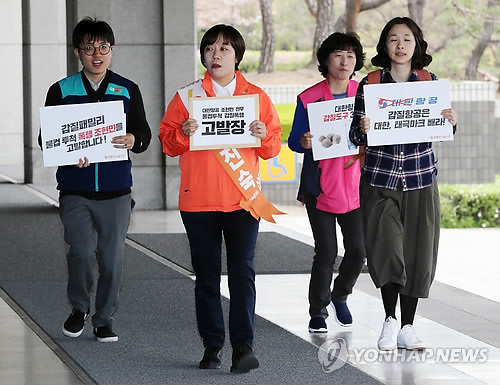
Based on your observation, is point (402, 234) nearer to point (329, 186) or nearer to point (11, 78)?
point (329, 186)

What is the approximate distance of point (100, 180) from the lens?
653 cm

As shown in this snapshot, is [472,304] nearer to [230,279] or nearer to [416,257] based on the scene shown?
[416,257]

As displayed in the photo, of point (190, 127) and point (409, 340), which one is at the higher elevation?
point (190, 127)

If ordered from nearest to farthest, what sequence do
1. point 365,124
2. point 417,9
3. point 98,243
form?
point 365,124
point 98,243
point 417,9

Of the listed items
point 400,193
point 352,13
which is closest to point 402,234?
point 400,193

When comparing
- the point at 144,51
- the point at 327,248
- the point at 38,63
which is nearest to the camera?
the point at 327,248

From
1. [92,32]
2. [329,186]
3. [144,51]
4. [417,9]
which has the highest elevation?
[417,9]

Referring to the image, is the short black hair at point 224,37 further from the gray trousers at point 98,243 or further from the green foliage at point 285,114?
the green foliage at point 285,114

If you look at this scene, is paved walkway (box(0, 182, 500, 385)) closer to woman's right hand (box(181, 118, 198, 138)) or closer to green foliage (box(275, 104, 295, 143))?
woman's right hand (box(181, 118, 198, 138))

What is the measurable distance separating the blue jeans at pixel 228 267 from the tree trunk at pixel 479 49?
2465cm

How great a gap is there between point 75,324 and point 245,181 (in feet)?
5.18

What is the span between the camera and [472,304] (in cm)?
844

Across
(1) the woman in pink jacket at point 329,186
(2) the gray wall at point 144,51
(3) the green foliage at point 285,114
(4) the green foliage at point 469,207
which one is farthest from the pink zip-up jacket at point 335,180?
(3) the green foliage at point 285,114

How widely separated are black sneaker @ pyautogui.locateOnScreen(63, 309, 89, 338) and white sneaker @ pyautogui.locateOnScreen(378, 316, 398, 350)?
167 cm
